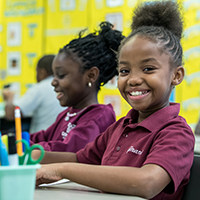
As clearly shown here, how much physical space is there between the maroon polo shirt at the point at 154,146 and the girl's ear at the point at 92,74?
0.40 meters

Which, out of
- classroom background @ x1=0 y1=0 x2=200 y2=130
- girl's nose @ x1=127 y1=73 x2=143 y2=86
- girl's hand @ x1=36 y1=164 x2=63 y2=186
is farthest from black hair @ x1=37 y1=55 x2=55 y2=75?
girl's hand @ x1=36 y1=164 x2=63 y2=186

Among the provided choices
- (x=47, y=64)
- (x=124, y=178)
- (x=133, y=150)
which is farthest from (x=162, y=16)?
(x=47, y=64)

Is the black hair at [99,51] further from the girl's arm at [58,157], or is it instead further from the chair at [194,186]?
the chair at [194,186]

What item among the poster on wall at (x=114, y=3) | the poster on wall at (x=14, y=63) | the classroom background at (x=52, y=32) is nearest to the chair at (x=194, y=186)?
the classroom background at (x=52, y=32)

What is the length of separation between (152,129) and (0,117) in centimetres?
246

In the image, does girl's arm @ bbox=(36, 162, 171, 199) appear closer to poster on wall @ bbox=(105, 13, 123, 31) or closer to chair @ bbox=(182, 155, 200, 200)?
chair @ bbox=(182, 155, 200, 200)

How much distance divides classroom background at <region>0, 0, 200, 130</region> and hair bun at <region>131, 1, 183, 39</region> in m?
2.16


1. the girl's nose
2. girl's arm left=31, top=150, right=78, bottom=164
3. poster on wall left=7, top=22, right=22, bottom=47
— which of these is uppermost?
poster on wall left=7, top=22, right=22, bottom=47

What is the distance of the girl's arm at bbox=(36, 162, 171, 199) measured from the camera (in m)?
0.58

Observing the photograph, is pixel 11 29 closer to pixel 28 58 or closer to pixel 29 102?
pixel 28 58

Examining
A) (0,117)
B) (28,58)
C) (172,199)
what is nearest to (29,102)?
(0,117)

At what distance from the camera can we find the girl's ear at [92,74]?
1.26 meters

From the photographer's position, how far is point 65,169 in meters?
0.65

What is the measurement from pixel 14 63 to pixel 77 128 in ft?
9.42
